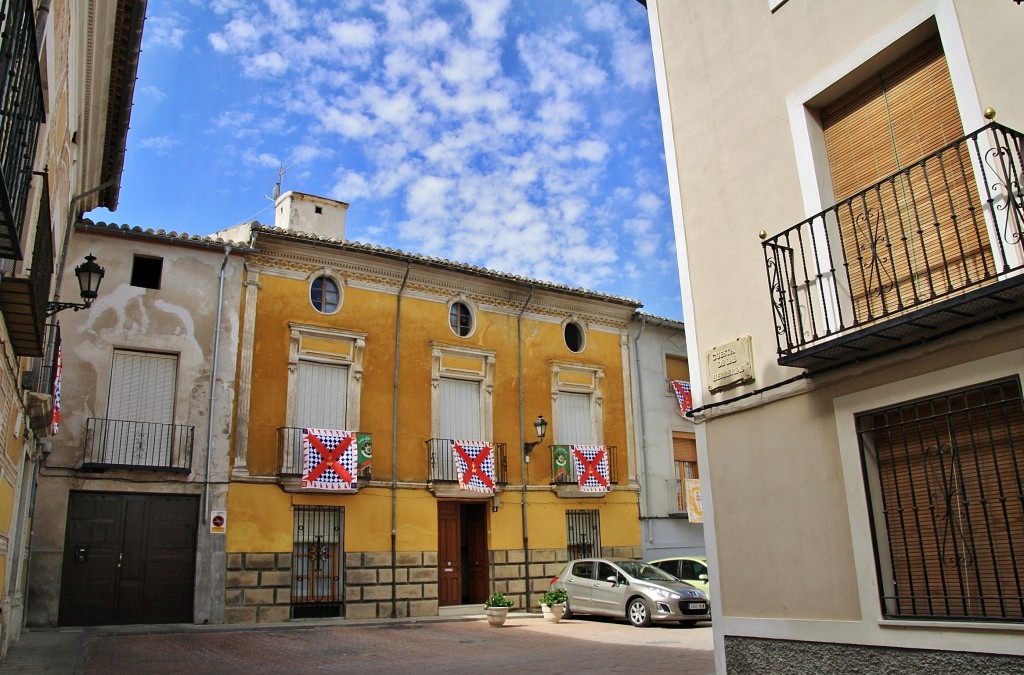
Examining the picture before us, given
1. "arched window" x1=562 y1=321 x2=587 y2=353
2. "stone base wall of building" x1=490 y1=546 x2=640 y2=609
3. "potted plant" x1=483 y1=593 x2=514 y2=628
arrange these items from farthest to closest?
"arched window" x1=562 y1=321 x2=587 y2=353 → "stone base wall of building" x1=490 y1=546 x2=640 y2=609 → "potted plant" x1=483 y1=593 x2=514 y2=628

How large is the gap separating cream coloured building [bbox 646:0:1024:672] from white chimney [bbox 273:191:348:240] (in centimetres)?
1550

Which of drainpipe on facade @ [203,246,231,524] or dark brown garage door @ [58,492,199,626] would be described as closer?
dark brown garage door @ [58,492,199,626]

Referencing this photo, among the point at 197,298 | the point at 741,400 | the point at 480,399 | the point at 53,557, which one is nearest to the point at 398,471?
the point at 480,399

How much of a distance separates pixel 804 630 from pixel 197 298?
1496 cm

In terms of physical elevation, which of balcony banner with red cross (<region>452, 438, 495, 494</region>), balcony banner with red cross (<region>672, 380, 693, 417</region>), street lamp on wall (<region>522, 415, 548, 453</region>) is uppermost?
balcony banner with red cross (<region>672, 380, 693, 417</region>)

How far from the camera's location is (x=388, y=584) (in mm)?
18469

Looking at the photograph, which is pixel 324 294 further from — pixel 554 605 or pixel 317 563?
pixel 554 605

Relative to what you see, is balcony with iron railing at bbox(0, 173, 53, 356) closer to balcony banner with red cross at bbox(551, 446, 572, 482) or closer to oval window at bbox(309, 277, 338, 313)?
oval window at bbox(309, 277, 338, 313)

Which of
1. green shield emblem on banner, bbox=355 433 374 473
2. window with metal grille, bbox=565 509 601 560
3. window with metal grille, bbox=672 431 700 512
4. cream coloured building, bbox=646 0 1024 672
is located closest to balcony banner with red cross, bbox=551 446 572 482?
window with metal grille, bbox=565 509 601 560

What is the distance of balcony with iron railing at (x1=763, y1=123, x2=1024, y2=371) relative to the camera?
5245mm

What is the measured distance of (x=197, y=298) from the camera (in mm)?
17672

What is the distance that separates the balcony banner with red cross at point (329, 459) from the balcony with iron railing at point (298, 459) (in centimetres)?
4

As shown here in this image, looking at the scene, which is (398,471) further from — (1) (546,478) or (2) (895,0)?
(2) (895,0)

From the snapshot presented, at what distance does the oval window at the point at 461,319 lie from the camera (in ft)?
69.6
